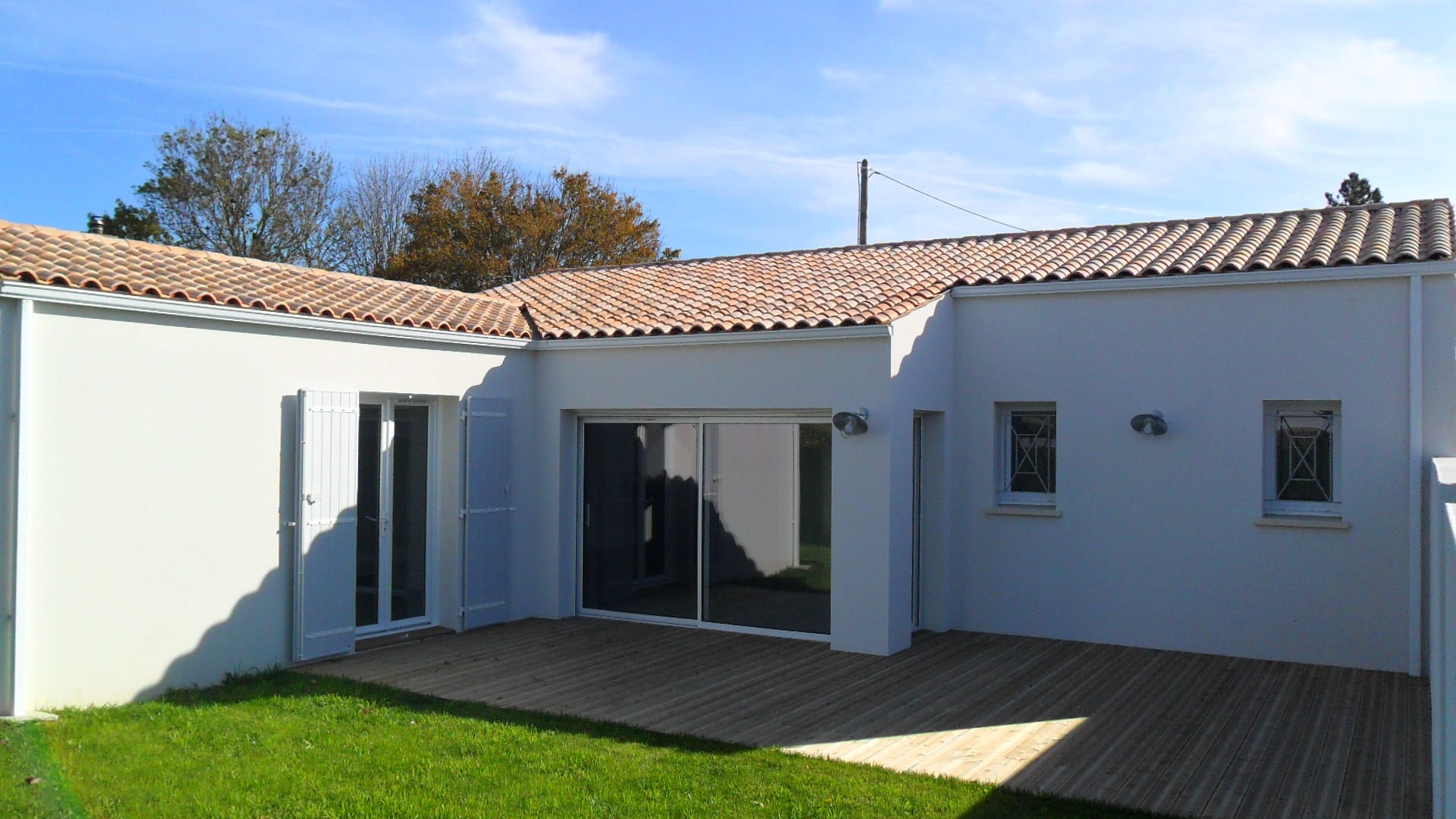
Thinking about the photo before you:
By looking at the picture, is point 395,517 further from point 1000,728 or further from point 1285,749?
point 1285,749

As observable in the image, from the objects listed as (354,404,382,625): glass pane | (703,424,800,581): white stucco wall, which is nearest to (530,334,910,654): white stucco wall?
(703,424,800,581): white stucco wall

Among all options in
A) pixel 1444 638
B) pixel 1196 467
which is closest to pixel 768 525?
pixel 1196 467

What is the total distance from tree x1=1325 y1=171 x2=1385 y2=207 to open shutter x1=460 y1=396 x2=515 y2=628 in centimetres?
2640

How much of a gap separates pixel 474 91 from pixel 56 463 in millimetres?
13287

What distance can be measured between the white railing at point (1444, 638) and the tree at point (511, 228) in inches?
1090

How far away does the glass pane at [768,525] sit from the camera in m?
11.1

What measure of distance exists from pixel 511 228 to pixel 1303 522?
26.2m

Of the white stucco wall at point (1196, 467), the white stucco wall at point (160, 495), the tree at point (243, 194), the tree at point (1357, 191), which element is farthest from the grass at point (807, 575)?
the tree at point (1357, 191)

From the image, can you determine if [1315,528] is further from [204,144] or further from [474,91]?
[204,144]

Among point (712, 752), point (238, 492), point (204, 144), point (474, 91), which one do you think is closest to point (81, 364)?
point (238, 492)

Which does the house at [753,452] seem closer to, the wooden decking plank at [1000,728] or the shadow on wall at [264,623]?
the shadow on wall at [264,623]

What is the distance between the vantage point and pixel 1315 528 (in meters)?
10.0

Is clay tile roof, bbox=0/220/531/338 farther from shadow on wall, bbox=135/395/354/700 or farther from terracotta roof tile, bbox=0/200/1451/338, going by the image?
shadow on wall, bbox=135/395/354/700

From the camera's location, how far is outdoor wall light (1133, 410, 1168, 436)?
34.7 feet
